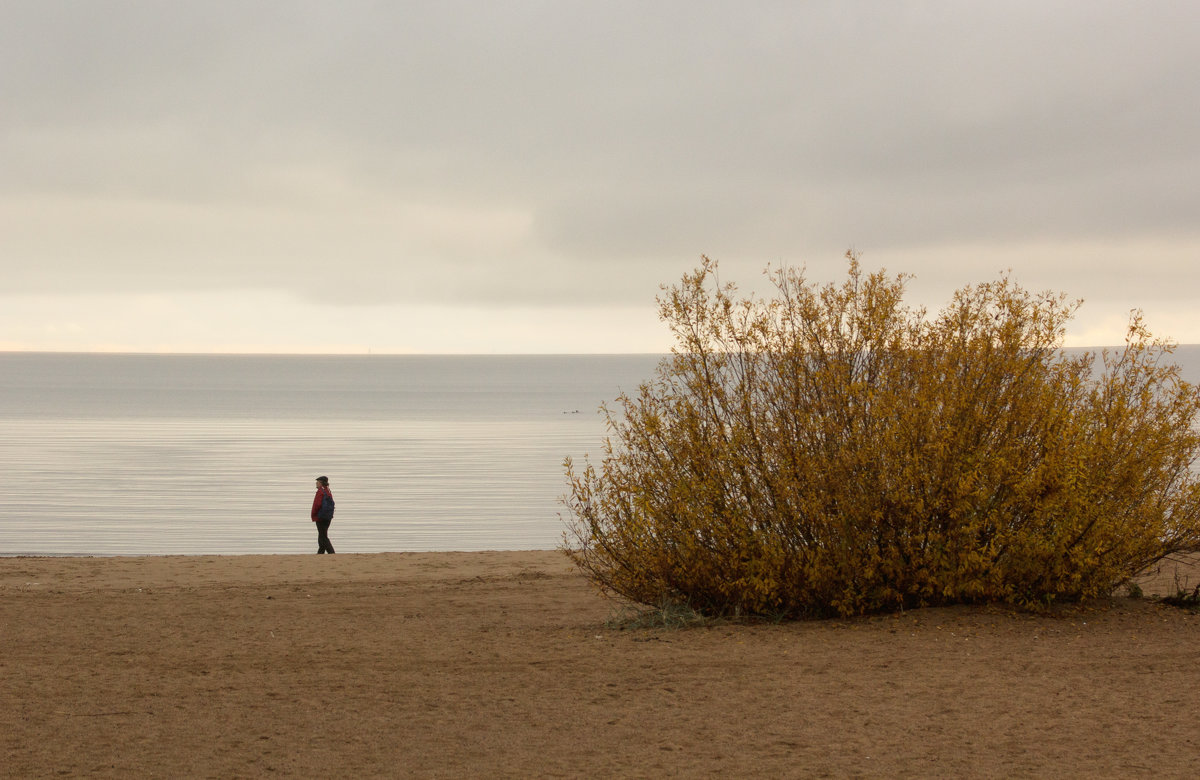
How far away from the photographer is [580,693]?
10.8 m

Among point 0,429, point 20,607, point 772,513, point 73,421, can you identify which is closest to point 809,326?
point 772,513

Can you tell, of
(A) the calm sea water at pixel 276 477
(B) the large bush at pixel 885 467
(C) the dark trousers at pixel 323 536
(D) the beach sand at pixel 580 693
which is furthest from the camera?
(A) the calm sea water at pixel 276 477

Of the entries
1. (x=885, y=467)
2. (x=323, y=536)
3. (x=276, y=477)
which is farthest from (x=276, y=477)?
(x=885, y=467)

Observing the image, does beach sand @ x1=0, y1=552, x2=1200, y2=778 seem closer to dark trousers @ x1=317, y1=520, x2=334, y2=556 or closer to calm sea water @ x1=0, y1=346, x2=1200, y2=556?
dark trousers @ x1=317, y1=520, x2=334, y2=556

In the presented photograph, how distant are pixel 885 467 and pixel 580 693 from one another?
4155mm

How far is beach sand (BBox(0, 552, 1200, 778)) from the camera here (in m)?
8.74

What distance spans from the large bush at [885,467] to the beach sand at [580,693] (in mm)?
608

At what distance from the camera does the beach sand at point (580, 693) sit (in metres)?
8.74

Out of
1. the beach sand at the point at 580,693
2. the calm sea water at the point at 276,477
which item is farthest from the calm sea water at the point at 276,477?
the beach sand at the point at 580,693

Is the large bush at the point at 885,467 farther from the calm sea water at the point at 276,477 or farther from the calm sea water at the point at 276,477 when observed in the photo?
the calm sea water at the point at 276,477

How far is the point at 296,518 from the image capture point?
37.8 metres

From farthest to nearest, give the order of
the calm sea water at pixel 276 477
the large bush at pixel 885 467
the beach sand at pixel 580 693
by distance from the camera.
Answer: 1. the calm sea water at pixel 276 477
2. the large bush at pixel 885 467
3. the beach sand at pixel 580 693

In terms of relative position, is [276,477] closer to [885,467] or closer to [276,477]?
[276,477]

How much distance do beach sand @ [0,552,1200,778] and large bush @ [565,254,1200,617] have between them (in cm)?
61
